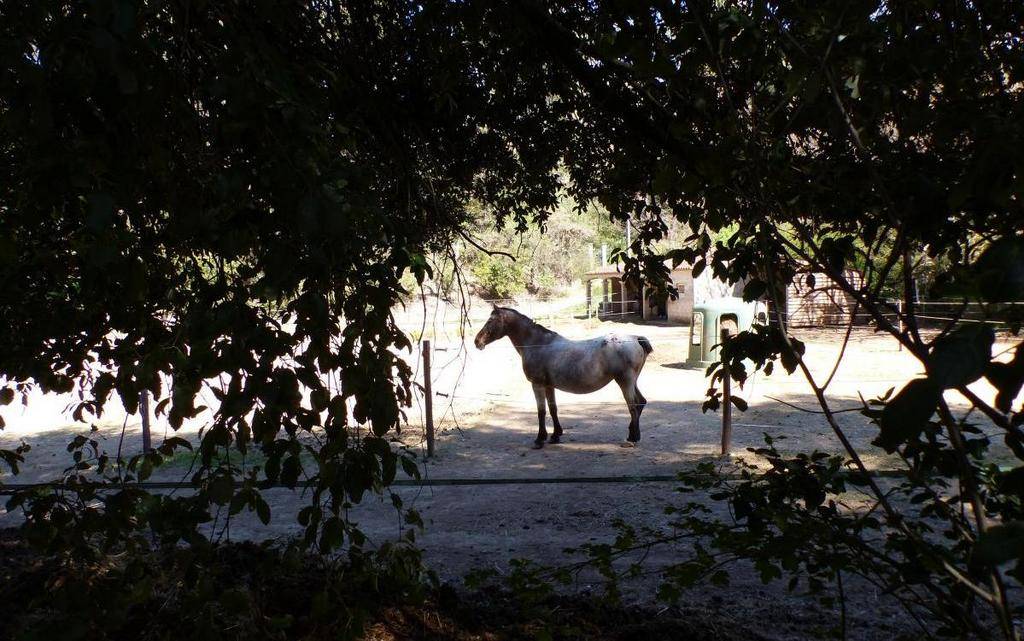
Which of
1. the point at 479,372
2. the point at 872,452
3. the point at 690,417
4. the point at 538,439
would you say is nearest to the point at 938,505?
the point at 872,452

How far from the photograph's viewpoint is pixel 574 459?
26.2 ft

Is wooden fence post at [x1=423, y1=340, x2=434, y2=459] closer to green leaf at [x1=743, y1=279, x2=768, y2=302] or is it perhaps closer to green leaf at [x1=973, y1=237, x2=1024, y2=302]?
green leaf at [x1=743, y1=279, x2=768, y2=302]

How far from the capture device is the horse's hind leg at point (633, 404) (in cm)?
852

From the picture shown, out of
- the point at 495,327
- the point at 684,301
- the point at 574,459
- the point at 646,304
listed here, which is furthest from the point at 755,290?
the point at 684,301

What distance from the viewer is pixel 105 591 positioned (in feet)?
5.62

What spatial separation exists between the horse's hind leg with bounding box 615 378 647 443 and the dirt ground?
175 millimetres

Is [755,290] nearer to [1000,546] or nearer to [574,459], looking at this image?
[1000,546]

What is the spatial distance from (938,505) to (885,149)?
96cm

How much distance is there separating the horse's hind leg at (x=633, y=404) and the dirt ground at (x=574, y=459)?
175mm

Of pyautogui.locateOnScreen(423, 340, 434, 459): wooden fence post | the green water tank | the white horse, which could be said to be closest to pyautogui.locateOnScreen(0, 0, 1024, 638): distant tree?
pyautogui.locateOnScreen(423, 340, 434, 459): wooden fence post

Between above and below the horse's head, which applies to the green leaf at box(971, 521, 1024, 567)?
below

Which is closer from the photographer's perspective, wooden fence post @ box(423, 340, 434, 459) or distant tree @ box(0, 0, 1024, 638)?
distant tree @ box(0, 0, 1024, 638)

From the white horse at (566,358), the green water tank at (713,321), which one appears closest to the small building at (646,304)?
the green water tank at (713,321)

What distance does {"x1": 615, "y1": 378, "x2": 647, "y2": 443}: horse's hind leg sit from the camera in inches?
336
